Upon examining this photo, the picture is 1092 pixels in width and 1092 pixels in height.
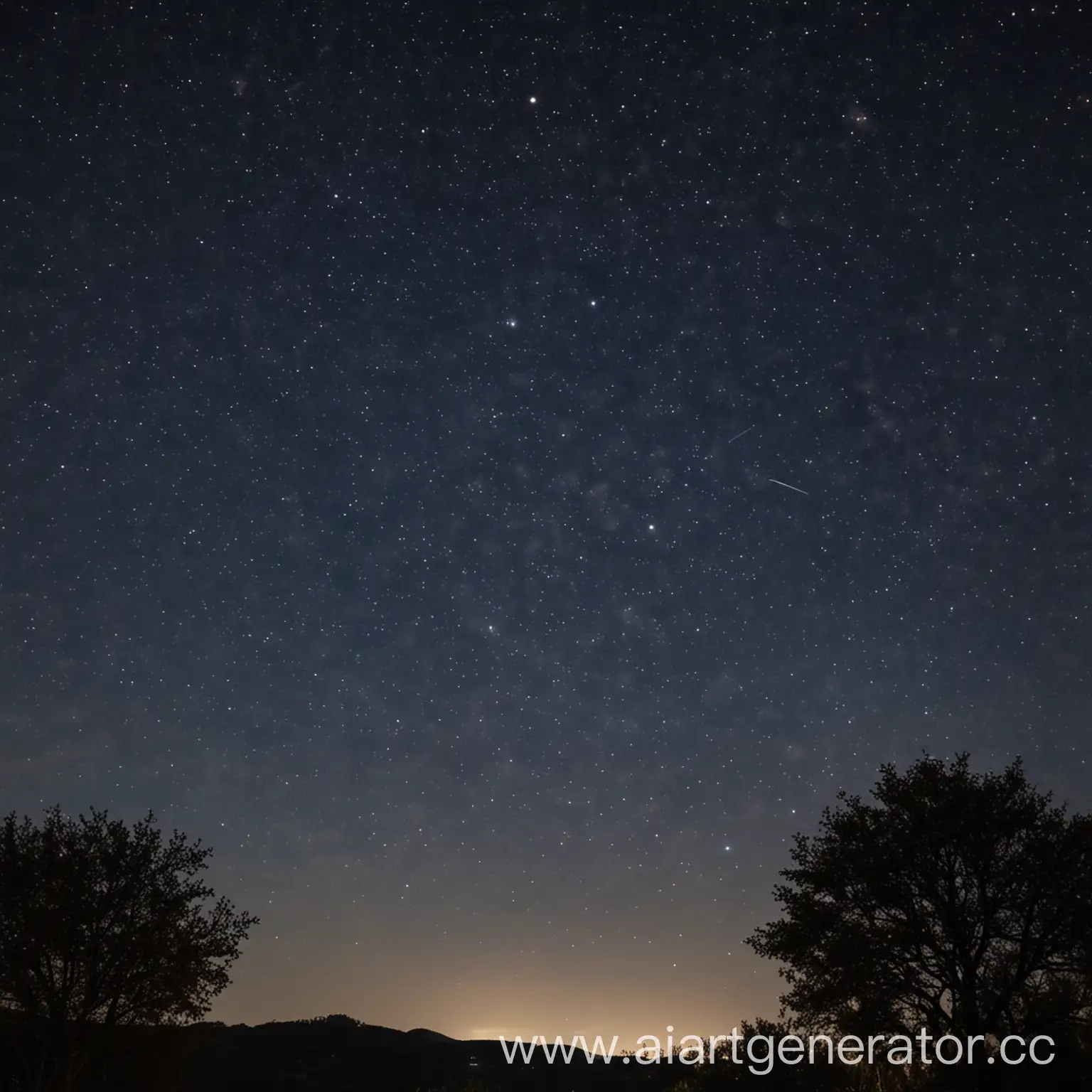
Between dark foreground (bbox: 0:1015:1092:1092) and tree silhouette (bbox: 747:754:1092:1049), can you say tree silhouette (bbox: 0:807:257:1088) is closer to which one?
dark foreground (bbox: 0:1015:1092:1092)

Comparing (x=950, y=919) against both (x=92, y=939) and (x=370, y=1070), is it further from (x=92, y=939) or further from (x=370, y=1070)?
(x=370, y=1070)

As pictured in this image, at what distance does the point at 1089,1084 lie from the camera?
63.6ft

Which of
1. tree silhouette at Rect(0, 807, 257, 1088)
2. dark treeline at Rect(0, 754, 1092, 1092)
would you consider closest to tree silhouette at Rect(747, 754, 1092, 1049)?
dark treeline at Rect(0, 754, 1092, 1092)

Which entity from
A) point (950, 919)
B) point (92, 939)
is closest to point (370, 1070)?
point (92, 939)

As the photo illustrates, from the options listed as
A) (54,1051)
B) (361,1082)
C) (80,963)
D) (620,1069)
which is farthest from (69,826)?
(620,1069)

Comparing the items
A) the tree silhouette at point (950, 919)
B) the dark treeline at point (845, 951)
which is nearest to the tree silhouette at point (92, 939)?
the dark treeline at point (845, 951)

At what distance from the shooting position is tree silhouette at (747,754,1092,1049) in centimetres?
2159

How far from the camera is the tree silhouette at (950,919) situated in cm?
2159

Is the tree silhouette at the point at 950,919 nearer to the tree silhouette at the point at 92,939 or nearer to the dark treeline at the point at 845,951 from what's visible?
the dark treeline at the point at 845,951

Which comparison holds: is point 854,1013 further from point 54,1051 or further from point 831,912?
point 54,1051

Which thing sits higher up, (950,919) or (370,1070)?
(950,919)

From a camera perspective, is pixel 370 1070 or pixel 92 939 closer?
pixel 92 939

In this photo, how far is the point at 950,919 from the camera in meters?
22.7

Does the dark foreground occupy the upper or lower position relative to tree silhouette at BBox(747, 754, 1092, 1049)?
lower
